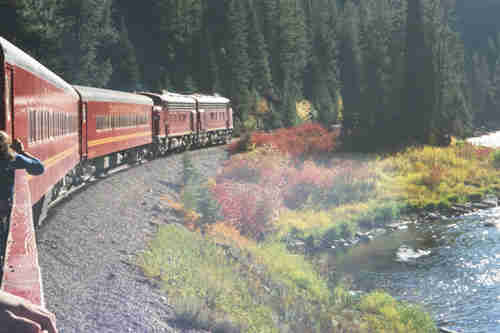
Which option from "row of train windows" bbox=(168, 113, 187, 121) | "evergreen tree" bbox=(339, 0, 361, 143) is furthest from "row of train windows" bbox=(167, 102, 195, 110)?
"evergreen tree" bbox=(339, 0, 361, 143)

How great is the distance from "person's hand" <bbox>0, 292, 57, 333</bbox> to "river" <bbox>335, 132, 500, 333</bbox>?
12927 mm

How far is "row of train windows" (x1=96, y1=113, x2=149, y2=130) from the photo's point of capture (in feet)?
65.6

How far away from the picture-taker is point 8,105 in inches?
310

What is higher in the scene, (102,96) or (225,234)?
(102,96)

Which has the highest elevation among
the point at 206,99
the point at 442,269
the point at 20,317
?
the point at 206,99

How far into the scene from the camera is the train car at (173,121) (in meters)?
30.0

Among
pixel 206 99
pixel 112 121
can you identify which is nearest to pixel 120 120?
pixel 112 121

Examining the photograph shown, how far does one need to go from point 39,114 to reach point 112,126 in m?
10.5

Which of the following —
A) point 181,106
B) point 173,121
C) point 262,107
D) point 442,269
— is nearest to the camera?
point 442,269

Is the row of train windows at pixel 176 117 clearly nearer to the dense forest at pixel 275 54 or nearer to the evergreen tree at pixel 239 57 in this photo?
the dense forest at pixel 275 54

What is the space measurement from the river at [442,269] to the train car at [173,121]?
11.8 m

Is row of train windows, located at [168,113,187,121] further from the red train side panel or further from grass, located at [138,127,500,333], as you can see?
the red train side panel

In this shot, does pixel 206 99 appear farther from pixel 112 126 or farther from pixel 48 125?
pixel 48 125

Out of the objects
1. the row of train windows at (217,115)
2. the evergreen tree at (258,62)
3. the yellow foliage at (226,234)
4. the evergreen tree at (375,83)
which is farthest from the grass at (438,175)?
the evergreen tree at (258,62)
